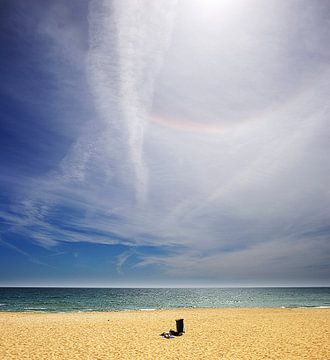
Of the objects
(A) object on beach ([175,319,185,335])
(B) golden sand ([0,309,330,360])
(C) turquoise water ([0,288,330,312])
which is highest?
(C) turquoise water ([0,288,330,312])

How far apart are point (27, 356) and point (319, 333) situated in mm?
18895

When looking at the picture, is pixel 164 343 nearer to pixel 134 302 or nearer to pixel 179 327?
pixel 179 327

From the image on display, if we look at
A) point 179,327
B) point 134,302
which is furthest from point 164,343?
point 134,302

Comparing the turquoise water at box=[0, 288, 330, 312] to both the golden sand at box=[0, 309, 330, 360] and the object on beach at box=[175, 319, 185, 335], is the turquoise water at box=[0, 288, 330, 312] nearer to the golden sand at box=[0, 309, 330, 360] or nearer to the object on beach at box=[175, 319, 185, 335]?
the golden sand at box=[0, 309, 330, 360]

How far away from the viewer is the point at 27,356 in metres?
14.2

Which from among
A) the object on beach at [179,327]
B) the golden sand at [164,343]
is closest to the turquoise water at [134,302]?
the golden sand at [164,343]

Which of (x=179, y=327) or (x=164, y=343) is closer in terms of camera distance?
(x=164, y=343)

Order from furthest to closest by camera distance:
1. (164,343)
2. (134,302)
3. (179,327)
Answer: (134,302), (179,327), (164,343)

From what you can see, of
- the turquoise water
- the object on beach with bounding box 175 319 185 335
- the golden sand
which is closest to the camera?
the golden sand

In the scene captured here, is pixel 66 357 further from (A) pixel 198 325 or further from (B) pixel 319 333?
(B) pixel 319 333

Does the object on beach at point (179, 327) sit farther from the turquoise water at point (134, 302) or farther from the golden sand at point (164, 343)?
the turquoise water at point (134, 302)

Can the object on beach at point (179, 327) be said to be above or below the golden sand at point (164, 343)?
above

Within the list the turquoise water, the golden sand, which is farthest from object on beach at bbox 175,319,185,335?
the turquoise water

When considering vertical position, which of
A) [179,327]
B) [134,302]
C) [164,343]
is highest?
[134,302]
